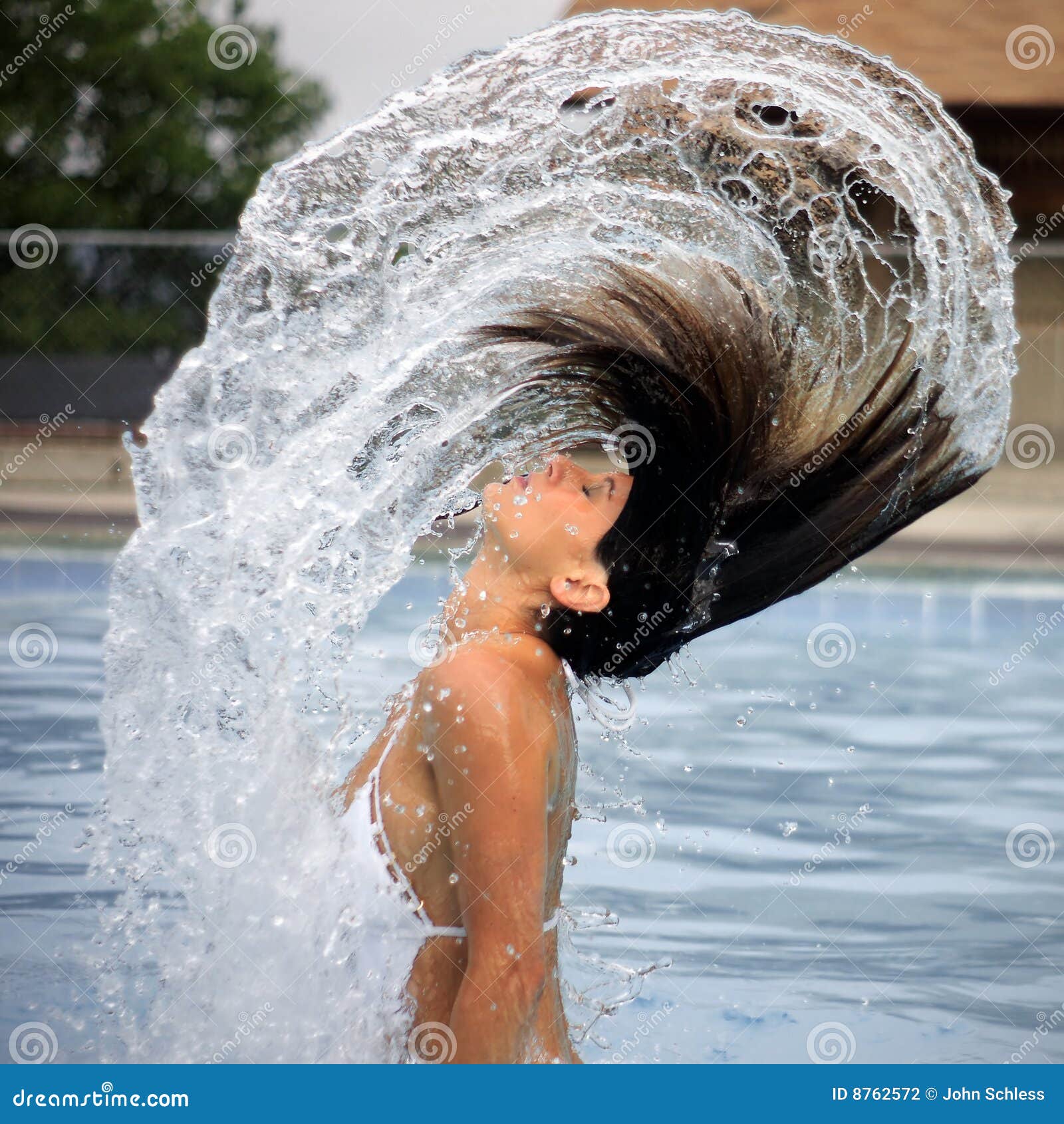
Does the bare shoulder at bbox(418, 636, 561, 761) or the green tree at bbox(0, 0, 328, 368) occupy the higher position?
the bare shoulder at bbox(418, 636, 561, 761)

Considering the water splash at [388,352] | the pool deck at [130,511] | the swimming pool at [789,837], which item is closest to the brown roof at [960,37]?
the pool deck at [130,511]

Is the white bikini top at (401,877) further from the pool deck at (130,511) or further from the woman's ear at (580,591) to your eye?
the pool deck at (130,511)

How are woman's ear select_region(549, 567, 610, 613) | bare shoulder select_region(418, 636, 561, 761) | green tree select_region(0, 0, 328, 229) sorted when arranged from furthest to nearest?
green tree select_region(0, 0, 328, 229) < woman's ear select_region(549, 567, 610, 613) < bare shoulder select_region(418, 636, 561, 761)

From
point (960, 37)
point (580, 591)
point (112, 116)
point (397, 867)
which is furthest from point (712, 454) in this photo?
point (112, 116)

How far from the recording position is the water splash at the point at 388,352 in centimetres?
218

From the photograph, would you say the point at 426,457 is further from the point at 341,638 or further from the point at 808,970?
the point at 808,970

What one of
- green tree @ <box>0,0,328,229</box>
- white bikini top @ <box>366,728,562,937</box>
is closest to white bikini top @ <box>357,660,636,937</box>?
white bikini top @ <box>366,728,562,937</box>

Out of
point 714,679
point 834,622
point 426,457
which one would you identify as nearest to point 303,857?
point 426,457

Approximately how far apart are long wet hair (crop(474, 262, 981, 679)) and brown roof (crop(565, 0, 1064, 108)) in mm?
13367

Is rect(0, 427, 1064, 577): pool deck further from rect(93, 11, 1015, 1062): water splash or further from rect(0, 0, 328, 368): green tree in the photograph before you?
rect(0, 0, 328, 368): green tree

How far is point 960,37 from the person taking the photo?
50.7ft

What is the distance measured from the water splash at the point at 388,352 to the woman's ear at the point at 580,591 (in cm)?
31

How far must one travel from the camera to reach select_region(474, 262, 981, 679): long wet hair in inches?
79.3

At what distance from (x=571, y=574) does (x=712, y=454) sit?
26 cm
